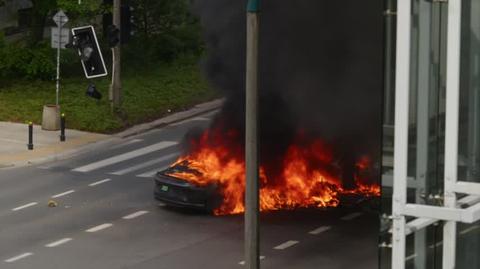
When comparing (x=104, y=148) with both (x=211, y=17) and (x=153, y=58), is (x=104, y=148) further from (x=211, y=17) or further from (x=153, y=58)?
(x=153, y=58)

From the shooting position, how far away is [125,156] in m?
29.8

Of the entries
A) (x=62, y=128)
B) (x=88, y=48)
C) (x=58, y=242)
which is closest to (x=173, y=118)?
(x=62, y=128)

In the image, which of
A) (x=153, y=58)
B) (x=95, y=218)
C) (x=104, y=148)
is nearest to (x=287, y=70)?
(x=95, y=218)

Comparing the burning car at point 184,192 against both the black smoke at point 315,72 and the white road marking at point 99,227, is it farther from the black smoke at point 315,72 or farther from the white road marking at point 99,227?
the black smoke at point 315,72

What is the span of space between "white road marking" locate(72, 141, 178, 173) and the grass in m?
1.91

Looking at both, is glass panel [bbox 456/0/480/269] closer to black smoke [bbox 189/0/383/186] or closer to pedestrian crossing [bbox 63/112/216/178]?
black smoke [bbox 189/0/383/186]

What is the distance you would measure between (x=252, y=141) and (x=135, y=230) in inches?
287

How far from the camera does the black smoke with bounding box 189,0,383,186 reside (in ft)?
79.9

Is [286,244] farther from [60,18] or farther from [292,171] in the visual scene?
[60,18]

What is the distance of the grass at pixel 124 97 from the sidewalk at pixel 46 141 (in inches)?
16.8

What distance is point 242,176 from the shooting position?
2408 cm

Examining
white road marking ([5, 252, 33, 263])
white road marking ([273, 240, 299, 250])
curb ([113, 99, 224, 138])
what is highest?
curb ([113, 99, 224, 138])

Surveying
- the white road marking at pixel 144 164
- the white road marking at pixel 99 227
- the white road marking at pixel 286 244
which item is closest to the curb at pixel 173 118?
the white road marking at pixel 144 164

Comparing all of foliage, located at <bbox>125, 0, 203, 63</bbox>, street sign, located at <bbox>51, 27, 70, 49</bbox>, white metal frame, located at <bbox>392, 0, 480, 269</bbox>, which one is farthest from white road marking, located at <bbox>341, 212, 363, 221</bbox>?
foliage, located at <bbox>125, 0, 203, 63</bbox>
